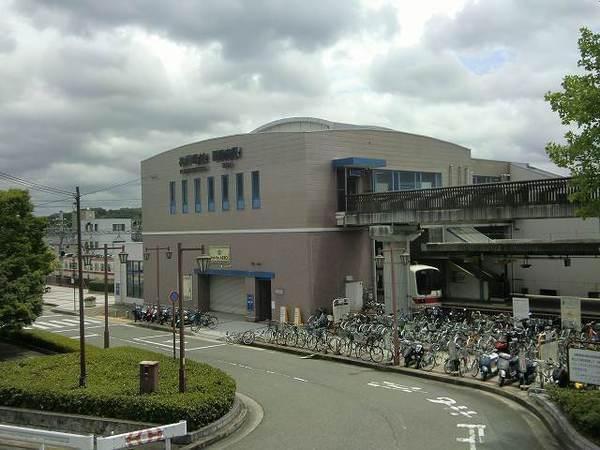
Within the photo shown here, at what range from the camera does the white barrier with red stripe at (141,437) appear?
9773 mm

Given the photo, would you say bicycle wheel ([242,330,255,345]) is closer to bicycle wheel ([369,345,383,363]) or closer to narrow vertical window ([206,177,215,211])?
bicycle wheel ([369,345,383,363])

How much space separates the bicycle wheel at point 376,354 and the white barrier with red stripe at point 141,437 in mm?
10174

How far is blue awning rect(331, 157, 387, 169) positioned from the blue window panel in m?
4.46

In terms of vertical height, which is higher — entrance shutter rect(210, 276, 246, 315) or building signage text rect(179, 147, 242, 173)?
building signage text rect(179, 147, 242, 173)

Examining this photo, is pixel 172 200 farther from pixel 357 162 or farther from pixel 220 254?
pixel 357 162

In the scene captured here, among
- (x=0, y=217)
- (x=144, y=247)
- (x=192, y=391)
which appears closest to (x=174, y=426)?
(x=192, y=391)

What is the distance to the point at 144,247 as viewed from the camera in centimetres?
4091

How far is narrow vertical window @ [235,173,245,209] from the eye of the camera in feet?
105

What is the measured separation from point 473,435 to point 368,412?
2732mm

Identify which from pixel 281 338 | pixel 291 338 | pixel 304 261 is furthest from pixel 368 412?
pixel 304 261

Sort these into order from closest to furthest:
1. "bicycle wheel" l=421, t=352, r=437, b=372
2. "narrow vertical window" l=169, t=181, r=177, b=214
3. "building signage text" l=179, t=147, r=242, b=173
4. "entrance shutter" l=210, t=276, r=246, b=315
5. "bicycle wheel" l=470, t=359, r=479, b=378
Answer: "bicycle wheel" l=470, t=359, r=479, b=378 → "bicycle wheel" l=421, t=352, r=437, b=372 → "building signage text" l=179, t=147, r=242, b=173 → "entrance shutter" l=210, t=276, r=246, b=315 → "narrow vertical window" l=169, t=181, r=177, b=214

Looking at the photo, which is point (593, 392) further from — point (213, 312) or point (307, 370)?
point (213, 312)

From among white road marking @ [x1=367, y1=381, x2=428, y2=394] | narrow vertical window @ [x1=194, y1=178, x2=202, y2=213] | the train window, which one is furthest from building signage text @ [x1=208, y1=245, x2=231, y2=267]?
white road marking @ [x1=367, y1=381, x2=428, y2=394]

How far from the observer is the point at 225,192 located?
3331 centimetres
